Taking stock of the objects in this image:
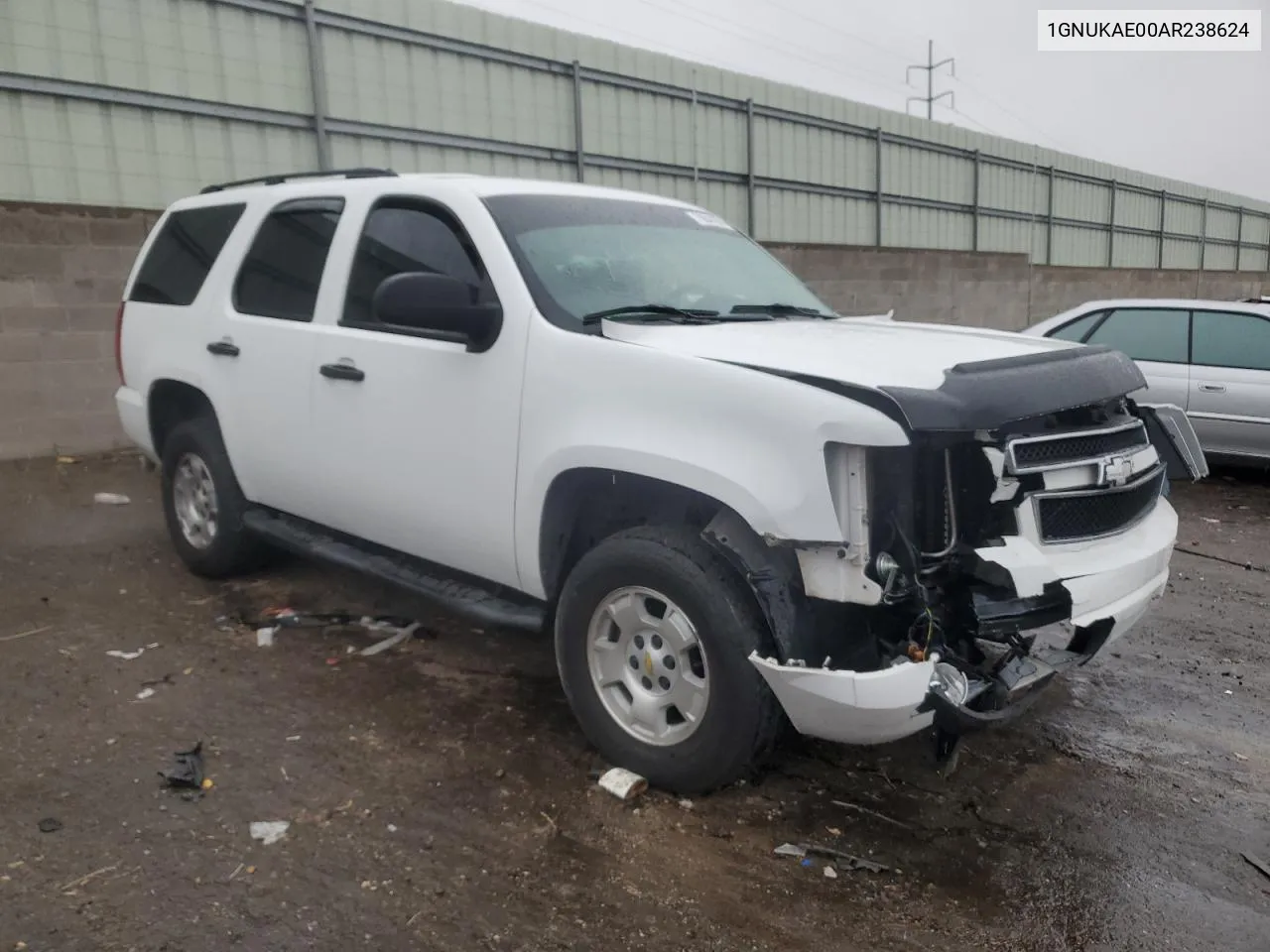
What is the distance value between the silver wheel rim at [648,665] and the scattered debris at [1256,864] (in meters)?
1.70

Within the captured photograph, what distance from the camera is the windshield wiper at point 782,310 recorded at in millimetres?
4074

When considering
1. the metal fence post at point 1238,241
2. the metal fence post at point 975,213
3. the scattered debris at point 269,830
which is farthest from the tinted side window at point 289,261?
the metal fence post at point 1238,241

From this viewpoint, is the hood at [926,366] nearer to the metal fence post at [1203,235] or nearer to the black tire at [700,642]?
the black tire at [700,642]

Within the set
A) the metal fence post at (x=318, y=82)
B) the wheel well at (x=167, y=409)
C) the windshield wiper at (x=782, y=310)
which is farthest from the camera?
the metal fence post at (x=318, y=82)

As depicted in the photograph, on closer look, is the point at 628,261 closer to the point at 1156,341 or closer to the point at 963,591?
the point at 963,591

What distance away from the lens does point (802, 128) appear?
15.9 meters

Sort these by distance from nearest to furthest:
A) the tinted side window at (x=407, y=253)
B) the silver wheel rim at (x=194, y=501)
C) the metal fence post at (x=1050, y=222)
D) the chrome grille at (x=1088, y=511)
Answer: the chrome grille at (x=1088, y=511) < the tinted side window at (x=407, y=253) < the silver wheel rim at (x=194, y=501) < the metal fence post at (x=1050, y=222)

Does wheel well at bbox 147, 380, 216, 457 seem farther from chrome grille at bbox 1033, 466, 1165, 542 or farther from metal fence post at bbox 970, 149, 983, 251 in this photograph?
metal fence post at bbox 970, 149, 983, 251

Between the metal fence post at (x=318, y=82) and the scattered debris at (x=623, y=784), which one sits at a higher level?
the metal fence post at (x=318, y=82)

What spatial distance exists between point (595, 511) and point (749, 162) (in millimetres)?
12369

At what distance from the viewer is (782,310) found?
4.21 metres

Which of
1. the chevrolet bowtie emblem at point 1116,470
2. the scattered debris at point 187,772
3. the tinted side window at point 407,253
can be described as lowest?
the scattered debris at point 187,772

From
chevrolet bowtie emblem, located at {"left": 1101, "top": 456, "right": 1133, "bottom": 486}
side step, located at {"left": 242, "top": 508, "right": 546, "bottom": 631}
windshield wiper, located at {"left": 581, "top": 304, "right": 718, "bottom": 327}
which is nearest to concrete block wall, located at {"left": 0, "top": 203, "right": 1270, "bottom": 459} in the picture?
side step, located at {"left": 242, "top": 508, "right": 546, "bottom": 631}

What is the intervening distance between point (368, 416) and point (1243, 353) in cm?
717
